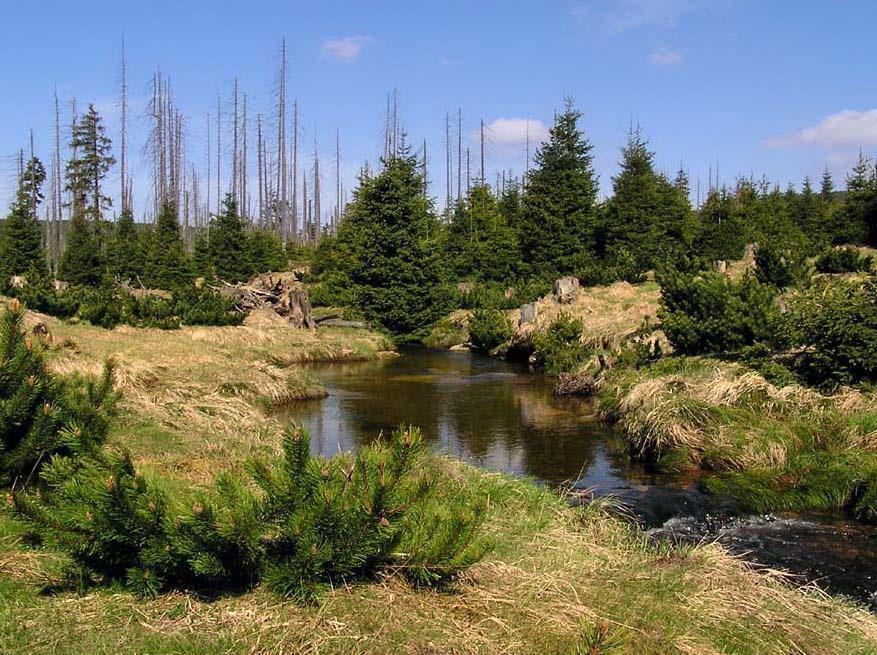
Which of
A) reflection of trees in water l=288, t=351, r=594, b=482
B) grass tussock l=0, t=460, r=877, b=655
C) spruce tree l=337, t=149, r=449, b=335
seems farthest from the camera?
spruce tree l=337, t=149, r=449, b=335

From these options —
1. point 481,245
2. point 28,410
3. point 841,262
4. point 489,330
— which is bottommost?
point 28,410

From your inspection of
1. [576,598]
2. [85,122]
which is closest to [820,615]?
[576,598]

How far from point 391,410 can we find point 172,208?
34.8m

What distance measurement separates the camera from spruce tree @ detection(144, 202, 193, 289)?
124 feet

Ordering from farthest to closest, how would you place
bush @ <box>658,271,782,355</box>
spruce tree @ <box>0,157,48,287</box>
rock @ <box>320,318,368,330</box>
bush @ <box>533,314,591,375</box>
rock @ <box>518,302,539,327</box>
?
1. spruce tree @ <box>0,157,48,287</box>
2. rock @ <box>320,318,368,330</box>
3. rock @ <box>518,302,539,327</box>
4. bush @ <box>533,314,591,375</box>
5. bush @ <box>658,271,782,355</box>

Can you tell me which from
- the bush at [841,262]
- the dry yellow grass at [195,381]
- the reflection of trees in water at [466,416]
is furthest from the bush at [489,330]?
the bush at [841,262]

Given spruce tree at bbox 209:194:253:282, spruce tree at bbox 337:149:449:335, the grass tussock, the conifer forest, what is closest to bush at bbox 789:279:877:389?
the conifer forest

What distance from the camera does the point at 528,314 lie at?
23.9m

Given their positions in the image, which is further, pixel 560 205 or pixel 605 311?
pixel 560 205

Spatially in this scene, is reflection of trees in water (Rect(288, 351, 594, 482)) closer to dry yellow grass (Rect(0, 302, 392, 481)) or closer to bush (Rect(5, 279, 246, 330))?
dry yellow grass (Rect(0, 302, 392, 481))

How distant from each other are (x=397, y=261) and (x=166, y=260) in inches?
664

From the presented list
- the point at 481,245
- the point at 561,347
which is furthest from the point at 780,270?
the point at 481,245

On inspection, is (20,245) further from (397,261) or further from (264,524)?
(264,524)

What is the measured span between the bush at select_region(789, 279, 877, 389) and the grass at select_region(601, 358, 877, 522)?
479 millimetres
